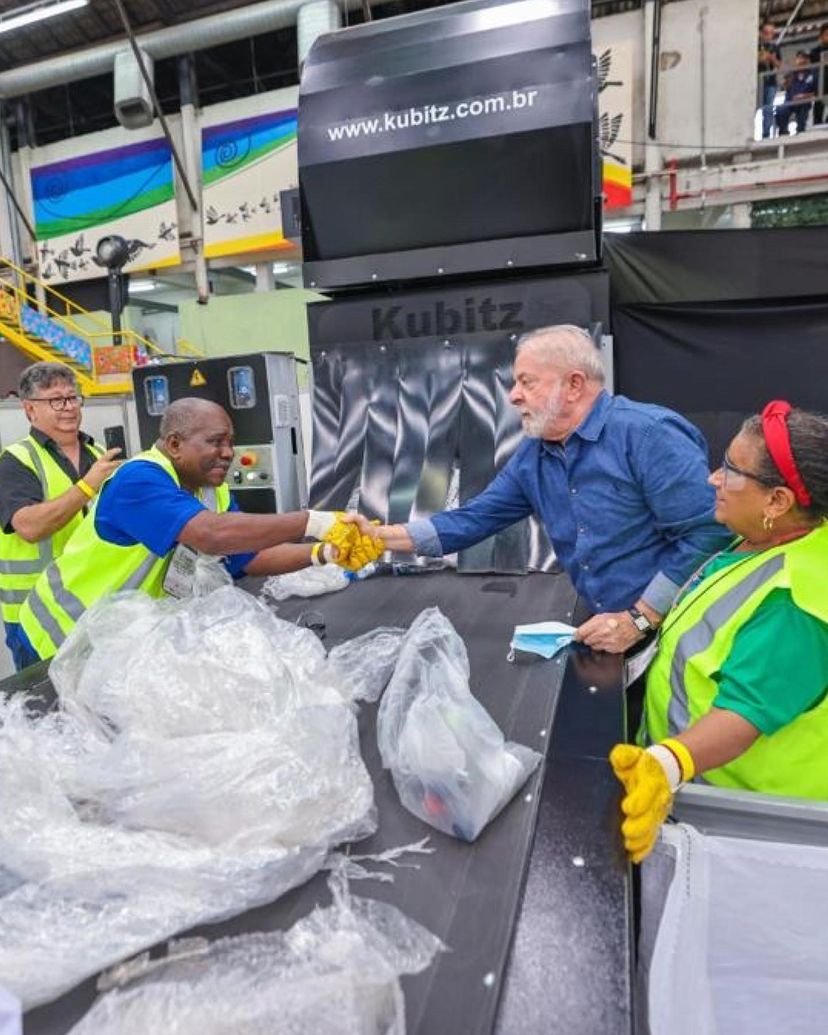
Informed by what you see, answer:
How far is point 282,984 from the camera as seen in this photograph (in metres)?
0.62

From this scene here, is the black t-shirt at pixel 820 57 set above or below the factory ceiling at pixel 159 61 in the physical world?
below

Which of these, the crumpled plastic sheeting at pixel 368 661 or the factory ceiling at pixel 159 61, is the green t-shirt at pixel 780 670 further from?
the factory ceiling at pixel 159 61

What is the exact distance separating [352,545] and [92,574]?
692 millimetres

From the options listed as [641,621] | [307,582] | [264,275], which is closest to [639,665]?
[641,621]

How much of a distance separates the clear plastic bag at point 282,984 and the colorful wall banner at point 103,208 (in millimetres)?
10282

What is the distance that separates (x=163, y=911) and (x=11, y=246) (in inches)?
489

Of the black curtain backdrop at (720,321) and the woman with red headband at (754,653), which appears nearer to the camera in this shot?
the woman with red headband at (754,653)

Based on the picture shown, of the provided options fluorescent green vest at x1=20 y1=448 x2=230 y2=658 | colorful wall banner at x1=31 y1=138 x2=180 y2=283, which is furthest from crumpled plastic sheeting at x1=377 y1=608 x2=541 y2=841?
colorful wall banner at x1=31 y1=138 x2=180 y2=283

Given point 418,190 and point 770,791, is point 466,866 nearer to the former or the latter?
point 770,791

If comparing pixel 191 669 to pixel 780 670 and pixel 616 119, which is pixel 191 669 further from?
pixel 616 119

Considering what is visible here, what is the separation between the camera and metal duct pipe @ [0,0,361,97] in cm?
817

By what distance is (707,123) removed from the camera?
7305 mm

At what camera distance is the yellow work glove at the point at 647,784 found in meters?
0.88

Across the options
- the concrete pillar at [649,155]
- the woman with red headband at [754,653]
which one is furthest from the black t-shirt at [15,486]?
the concrete pillar at [649,155]
